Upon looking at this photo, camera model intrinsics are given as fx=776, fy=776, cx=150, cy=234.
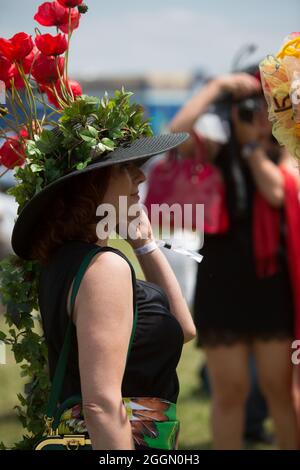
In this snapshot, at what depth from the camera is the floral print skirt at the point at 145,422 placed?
2027 mm

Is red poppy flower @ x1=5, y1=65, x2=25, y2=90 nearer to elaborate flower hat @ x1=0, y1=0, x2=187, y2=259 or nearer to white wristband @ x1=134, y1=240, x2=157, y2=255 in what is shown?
elaborate flower hat @ x1=0, y1=0, x2=187, y2=259

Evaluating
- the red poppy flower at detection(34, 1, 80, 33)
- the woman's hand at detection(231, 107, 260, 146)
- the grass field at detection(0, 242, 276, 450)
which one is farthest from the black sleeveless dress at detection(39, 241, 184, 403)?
the grass field at detection(0, 242, 276, 450)

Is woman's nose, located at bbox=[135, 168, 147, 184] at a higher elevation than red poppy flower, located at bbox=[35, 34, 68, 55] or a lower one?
lower

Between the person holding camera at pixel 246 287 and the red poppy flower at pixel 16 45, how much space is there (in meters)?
1.77

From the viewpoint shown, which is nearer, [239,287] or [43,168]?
[43,168]

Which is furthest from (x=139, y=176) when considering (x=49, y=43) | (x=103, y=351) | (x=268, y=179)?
(x=268, y=179)

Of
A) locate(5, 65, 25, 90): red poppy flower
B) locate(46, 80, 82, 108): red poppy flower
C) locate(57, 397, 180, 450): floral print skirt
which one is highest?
locate(5, 65, 25, 90): red poppy flower

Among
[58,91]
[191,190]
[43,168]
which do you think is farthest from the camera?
[191,190]

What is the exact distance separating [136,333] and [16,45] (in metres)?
0.90

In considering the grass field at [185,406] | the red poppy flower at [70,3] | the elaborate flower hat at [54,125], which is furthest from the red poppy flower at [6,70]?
the grass field at [185,406]

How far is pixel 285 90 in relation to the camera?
87.0 inches

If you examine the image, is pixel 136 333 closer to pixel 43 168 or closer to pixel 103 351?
pixel 103 351

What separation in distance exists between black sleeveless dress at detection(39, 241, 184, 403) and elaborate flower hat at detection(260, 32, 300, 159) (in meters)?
0.61

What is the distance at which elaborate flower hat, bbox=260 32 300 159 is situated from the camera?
7.07 feet
